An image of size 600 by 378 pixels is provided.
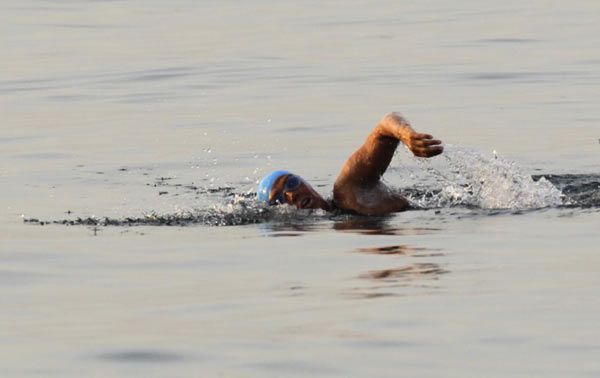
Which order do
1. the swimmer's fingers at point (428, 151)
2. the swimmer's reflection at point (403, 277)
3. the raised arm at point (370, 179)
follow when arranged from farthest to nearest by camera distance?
the raised arm at point (370, 179) < the swimmer's fingers at point (428, 151) < the swimmer's reflection at point (403, 277)

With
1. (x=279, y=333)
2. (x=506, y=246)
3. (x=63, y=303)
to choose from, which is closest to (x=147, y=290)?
(x=63, y=303)

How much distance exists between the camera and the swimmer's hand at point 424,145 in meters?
10.6

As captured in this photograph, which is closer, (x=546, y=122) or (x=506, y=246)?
(x=506, y=246)

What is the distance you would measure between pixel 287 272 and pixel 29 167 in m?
6.89

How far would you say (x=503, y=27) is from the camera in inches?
1252

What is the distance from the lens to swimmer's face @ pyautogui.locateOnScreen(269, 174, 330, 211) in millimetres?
12727

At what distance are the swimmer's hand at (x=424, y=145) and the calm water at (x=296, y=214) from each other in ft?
2.14

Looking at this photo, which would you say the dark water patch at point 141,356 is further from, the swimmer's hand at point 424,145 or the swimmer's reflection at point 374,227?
the swimmer's reflection at point 374,227

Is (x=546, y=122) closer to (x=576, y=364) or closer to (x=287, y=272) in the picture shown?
(x=287, y=272)

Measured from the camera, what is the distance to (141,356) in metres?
8.34

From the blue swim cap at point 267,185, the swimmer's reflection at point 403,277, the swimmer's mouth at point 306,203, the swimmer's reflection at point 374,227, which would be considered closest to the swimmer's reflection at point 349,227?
the swimmer's reflection at point 374,227

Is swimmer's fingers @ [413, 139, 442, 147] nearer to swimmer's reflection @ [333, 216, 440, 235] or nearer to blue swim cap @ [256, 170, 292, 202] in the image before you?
swimmer's reflection @ [333, 216, 440, 235]

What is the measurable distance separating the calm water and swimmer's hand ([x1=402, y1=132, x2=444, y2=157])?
651 mm

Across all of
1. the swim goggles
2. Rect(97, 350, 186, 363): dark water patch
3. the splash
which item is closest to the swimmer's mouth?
the swim goggles
